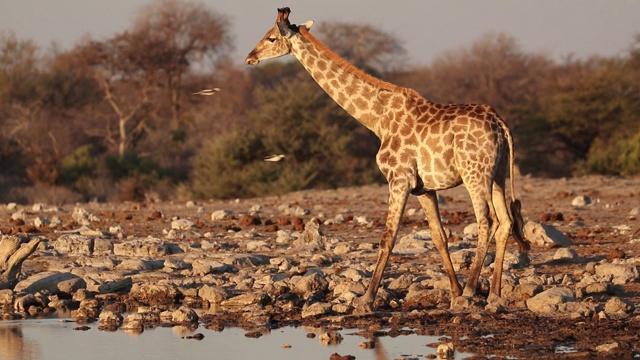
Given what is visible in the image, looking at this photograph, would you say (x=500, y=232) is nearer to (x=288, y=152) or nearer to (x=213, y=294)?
(x=213, y=294)

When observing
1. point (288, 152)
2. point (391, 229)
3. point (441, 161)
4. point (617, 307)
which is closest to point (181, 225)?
point (391, 229)

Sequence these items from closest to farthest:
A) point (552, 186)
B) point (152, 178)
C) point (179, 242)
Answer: point (179, 242)
point (552, 186)
point (152, 178)

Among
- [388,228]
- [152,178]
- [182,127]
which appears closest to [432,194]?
[388,228]

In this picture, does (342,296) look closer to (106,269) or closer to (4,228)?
(106,269)

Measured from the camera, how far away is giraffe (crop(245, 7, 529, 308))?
10078mm

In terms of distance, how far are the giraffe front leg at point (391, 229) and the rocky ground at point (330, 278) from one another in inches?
8.2

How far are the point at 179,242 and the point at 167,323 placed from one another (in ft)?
13.9

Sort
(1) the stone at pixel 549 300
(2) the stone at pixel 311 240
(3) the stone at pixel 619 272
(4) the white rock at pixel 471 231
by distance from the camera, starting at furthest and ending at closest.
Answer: (4) the white rock at pixel 471 231 → (2) the stone at pixel 311 240 → (3) the stone at pixel 619 272 → (1) the stone at pixel 549 300

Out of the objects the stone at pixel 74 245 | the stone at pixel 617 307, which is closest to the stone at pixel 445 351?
the stone at pixel 617 307

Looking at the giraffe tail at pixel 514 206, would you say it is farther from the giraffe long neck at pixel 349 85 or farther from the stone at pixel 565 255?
the stone at pixel 565 255

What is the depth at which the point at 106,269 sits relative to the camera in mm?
12320

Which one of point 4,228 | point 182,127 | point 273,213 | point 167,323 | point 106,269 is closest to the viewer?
point 167,323

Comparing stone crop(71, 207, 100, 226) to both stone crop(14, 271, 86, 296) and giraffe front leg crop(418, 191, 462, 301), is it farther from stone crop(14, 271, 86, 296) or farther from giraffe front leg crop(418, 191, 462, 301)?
giraffe front leg crop(418, 191, 462, 301)

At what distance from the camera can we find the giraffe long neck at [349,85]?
10711mm
